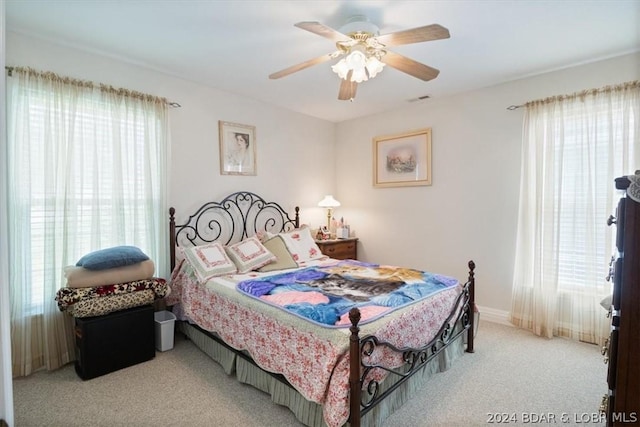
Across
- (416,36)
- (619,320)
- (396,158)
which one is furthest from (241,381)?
(396,158)

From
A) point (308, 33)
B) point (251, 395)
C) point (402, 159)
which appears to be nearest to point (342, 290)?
point (251, 395)

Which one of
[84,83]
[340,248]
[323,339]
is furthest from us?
[340,248]

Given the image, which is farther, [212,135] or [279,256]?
[212,135]

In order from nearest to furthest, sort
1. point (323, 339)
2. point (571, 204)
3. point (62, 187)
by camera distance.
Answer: point (323, 339), point (62, 187), point (571, 204)

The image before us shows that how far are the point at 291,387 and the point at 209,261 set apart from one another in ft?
4.83

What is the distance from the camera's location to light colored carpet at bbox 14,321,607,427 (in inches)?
79.2

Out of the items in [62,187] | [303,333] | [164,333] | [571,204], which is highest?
[62,187]

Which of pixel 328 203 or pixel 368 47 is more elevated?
pixel 368 47

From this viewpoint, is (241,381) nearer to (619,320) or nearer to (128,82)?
(619,320)

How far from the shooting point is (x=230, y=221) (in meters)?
3.88

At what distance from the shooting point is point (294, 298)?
7.51 feet

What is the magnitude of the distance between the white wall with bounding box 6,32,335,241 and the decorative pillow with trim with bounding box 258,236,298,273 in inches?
33.4

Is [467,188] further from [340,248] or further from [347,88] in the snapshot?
[347,88]

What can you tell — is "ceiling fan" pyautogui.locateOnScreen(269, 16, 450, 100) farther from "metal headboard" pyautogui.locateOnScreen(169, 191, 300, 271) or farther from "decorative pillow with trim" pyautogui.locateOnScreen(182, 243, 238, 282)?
"metal headboard" pyautogui.locateOnScreen(169, 191, 300, 271)
